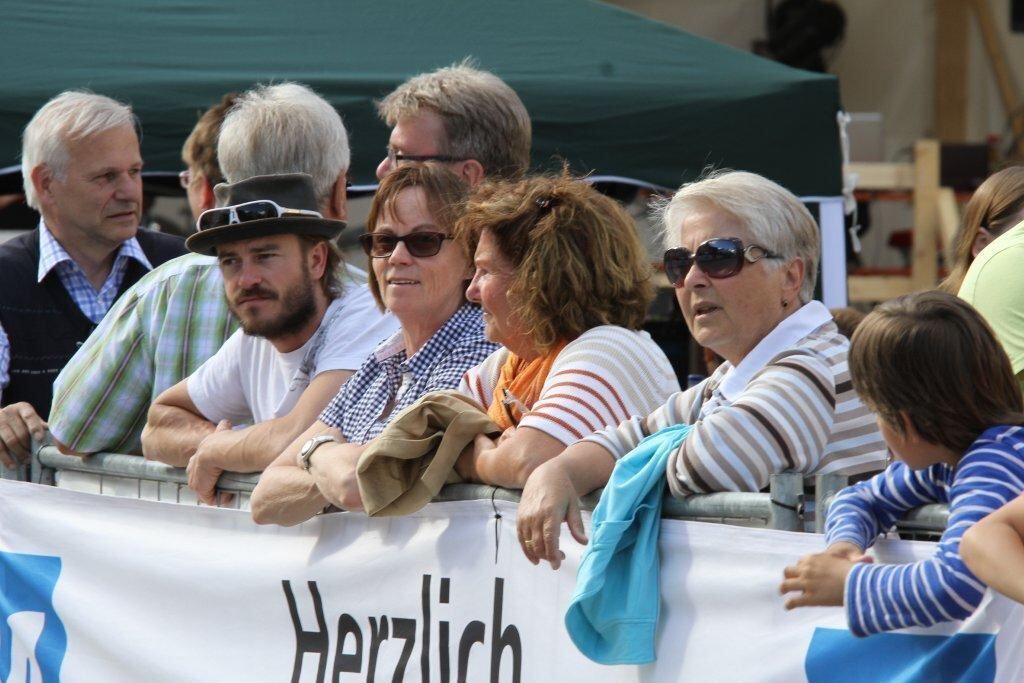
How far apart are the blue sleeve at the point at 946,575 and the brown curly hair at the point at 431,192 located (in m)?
1.65

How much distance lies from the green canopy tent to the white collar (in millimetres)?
3402

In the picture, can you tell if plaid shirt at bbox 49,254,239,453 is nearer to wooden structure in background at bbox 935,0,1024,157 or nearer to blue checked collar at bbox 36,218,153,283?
blue checked collar at bbox 36,218,153,283

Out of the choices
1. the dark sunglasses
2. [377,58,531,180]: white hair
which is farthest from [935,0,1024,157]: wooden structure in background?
the dark sunglasses

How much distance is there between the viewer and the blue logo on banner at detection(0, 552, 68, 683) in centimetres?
466

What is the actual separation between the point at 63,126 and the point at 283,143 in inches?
52.0

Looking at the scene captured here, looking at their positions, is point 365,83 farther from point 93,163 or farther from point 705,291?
point 705,291

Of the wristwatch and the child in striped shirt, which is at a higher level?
the child in striped shirt

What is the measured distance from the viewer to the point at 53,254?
17.8 feet

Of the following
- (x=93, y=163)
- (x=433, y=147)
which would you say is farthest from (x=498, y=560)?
(x=93, y=163)

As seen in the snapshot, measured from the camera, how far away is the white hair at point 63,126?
5512 mm

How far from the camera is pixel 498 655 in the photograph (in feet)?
10.6

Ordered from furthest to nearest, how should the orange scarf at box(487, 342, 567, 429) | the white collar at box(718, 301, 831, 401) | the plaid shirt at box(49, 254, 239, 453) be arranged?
the plaid shirt at box(49, 254, 239, 453)
the orange scarf at box(487, 342, 567, 429)
the white collar at box(718, 301, 831, 401)

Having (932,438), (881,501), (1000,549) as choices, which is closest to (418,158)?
(881,501)

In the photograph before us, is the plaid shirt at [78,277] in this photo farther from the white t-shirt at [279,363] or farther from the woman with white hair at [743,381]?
the woman with white hair at [743,381]
